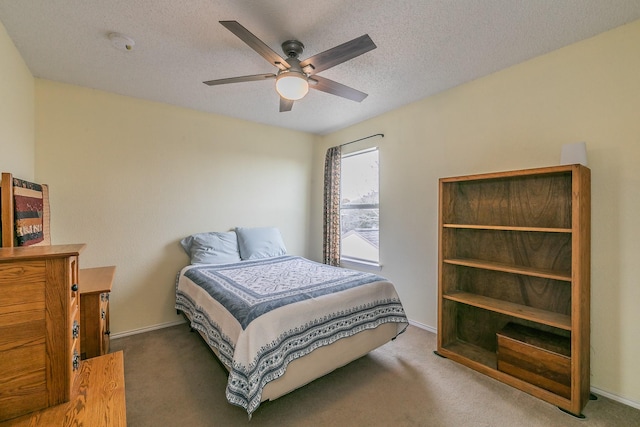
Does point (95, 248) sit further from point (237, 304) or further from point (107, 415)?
point (107, 415)

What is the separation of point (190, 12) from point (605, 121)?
9.41 feet

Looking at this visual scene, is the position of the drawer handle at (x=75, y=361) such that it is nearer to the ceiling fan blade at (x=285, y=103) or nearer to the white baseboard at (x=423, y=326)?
the ceiling fan blade at (x=285, y=103)

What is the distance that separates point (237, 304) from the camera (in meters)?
1.88

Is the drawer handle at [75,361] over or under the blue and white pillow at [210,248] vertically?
under

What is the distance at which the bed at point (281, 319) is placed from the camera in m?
1.62

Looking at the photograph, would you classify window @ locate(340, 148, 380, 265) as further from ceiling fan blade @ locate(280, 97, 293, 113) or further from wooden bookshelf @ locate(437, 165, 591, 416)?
ceiling fan blade @ locate(280, 97, 293, 113)

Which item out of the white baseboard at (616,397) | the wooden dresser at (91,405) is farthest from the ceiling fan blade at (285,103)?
the white baseboard at (616,397)

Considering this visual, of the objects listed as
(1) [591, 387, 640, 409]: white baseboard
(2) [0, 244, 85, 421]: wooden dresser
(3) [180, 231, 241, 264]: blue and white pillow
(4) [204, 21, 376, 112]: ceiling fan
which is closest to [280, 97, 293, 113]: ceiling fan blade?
(4) [204, 21, 376, 112]: ceiling fan

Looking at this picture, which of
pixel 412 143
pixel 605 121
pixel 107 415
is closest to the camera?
pixel 107 415

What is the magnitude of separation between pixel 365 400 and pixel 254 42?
7.85 feet

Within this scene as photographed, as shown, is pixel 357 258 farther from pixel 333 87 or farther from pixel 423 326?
pixel 333 87

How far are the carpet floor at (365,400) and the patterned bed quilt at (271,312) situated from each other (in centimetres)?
33

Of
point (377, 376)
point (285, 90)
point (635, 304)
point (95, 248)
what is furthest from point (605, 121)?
point (95, 248)

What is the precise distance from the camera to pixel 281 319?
1.75 meters
